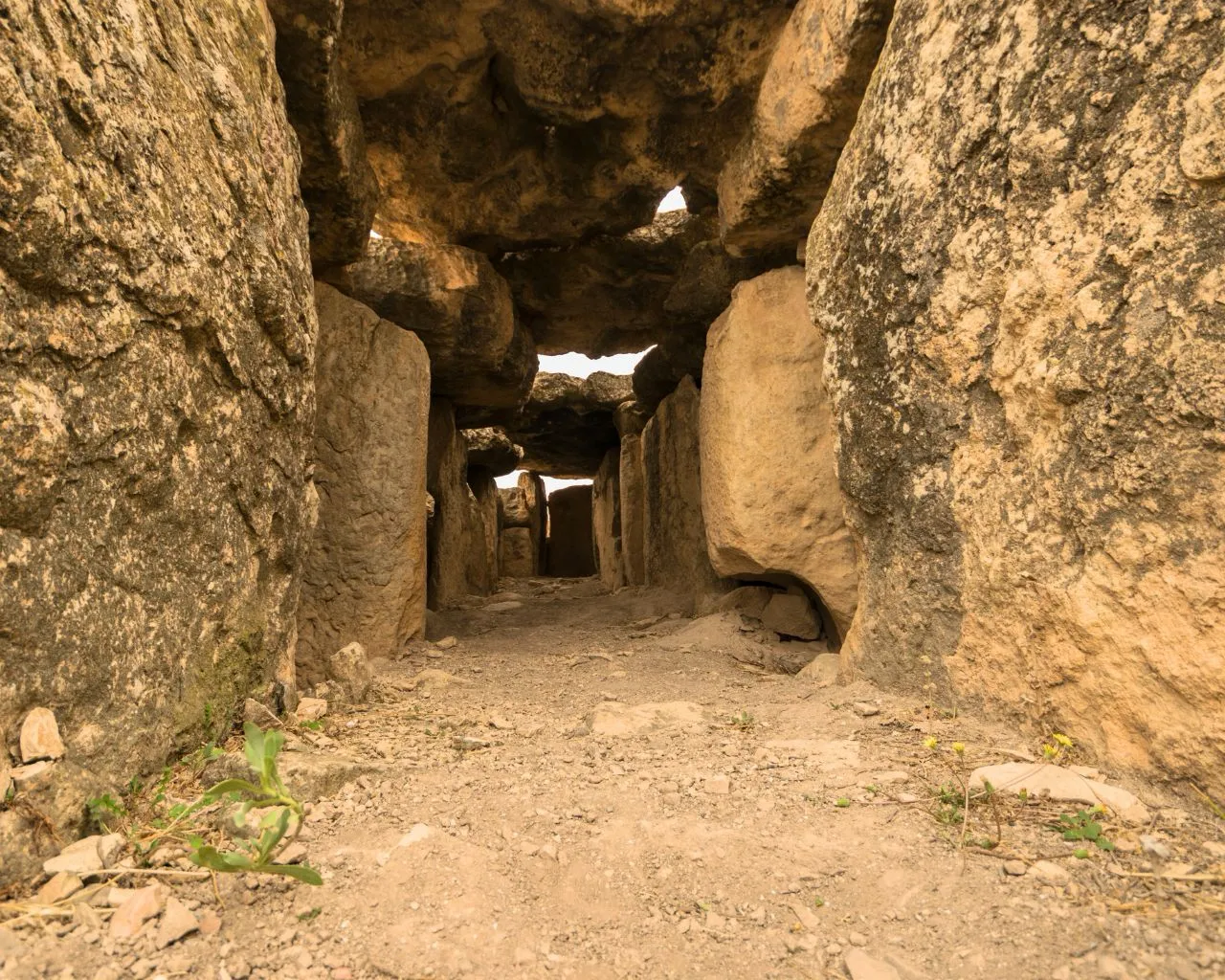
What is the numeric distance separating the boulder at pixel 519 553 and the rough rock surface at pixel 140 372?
10.2m

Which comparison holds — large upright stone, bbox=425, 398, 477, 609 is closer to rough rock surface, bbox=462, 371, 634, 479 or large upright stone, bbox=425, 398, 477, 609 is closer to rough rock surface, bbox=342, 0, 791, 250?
rough rock surface, bbox=462, 371, 634, 479

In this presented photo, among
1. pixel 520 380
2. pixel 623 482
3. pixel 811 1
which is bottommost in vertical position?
pixel 623 482

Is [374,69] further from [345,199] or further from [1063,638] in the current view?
[1063,638]

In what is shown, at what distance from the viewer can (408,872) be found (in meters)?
1.38

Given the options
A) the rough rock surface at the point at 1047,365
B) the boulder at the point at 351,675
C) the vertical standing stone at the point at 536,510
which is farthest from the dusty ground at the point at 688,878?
the vertical standing stone at the point at 536,510

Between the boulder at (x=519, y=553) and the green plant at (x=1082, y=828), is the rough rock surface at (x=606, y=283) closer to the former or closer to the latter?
the green plant at (x=1082, y=828)

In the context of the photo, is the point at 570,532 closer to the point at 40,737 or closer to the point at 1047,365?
the point at 1047,365

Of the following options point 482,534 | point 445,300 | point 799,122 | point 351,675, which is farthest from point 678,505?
point 482,534

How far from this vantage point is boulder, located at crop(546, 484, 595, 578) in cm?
1364

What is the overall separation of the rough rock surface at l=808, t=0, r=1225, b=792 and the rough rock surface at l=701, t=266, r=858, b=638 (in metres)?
0.80

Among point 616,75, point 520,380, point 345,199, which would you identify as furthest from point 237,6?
point 520,380

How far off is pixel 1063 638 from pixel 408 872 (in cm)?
144

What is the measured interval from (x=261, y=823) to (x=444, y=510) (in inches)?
196

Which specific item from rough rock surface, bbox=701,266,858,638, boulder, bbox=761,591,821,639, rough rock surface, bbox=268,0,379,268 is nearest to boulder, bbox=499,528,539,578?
boulder, bbox=761,591,821,639
